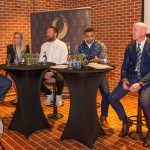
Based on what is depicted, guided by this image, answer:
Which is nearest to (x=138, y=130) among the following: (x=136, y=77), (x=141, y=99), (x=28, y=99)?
Answer: (x=141, y=99)

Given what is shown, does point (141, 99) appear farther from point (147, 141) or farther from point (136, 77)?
point (147, 141)

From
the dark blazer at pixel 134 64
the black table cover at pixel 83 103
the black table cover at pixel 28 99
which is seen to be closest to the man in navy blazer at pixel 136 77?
the dark blazer at pixel 134 64

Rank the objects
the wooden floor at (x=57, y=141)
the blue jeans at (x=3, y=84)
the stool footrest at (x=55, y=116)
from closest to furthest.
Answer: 1. the wooden floor at (x=57, y=141)
2. the blue jeans at (x=3, y=84)
3. the stool footrest at (x=55, y=116)

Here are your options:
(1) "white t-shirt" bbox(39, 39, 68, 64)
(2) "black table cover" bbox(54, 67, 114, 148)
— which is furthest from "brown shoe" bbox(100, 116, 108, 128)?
(1) "white t-shirt" bbox(39, 39, 68, 64)

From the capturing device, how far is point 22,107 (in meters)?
3.35

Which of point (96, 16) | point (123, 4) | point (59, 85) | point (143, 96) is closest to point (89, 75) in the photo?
point (143, 96)

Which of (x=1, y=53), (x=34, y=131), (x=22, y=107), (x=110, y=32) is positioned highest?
(x=110, y=32)

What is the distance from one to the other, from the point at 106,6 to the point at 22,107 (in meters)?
3.31

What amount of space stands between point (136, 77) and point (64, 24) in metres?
2.68

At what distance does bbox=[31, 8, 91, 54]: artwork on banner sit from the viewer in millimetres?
5156

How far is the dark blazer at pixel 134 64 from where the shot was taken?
10.1 ft

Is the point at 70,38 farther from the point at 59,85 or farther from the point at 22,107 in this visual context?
the point at 22,107

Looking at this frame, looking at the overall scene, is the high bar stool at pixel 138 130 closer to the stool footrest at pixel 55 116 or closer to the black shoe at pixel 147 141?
the black shoe at pixel 147 141

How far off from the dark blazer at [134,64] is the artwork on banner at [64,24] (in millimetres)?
2055
